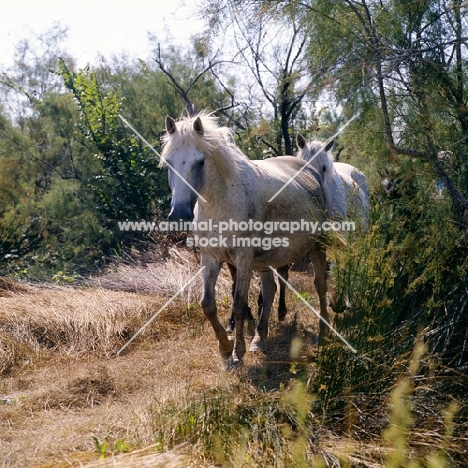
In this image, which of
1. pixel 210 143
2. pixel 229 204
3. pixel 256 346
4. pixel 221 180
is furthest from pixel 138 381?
pixel 210 143

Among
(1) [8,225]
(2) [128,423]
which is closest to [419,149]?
(2) [128,423]

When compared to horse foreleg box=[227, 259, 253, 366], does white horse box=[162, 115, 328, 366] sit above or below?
above

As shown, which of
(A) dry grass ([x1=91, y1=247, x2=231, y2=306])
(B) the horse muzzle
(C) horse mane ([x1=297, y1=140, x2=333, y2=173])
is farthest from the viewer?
(A) dry grass ([x1=91, y1=247, x2=231, y2=306])

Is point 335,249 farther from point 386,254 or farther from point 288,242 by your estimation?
point 288,242

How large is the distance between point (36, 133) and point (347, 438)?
14148 millimetres

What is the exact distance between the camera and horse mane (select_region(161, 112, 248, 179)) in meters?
5.41

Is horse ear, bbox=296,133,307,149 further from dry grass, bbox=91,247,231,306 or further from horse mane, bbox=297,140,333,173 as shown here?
dry grass, bbox=91,247,231,306

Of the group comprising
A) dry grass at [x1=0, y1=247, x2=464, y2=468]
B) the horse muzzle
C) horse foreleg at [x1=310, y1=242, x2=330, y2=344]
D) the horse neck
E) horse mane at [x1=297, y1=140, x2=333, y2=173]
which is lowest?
dry grass at [x1=0, y1=247, x2=464, y2=468]

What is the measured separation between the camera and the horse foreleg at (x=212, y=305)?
225 inches

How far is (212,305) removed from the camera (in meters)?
5.73

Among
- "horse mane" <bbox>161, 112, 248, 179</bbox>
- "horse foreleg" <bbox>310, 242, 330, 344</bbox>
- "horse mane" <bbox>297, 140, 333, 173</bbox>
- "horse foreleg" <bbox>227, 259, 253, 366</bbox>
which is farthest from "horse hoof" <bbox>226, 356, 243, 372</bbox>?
"horse mane" <bbox>297, 140, 333, 173</bbox>

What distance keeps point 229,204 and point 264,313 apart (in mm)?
1413

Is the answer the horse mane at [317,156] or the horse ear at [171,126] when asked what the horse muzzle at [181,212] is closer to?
the horse ear at [171,126]

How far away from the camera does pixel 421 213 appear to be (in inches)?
193
